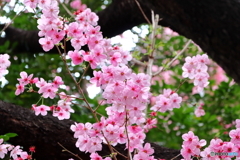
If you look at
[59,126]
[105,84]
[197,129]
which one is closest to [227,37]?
[105,84]

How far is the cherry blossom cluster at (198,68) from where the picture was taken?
138 cm

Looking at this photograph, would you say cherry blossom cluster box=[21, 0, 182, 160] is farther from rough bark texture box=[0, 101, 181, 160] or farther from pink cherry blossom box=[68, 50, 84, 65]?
rough bark texture box=[0, 101, 181, 160]

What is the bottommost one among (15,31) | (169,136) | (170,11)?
(170,11)

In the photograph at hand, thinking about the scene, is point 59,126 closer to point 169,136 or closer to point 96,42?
point 96,42

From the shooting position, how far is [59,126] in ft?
5.47

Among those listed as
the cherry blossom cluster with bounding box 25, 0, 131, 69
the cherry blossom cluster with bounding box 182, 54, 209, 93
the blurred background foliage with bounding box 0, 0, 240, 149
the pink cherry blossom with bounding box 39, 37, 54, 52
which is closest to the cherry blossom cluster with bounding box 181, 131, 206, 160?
the cherry blossom cluster with bounding box 182, 54, 209, 93

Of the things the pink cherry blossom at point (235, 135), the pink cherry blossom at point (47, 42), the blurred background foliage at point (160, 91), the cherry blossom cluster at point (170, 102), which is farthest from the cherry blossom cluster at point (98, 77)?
the blurred background foliage at point (160, 91)

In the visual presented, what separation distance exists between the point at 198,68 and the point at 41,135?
731mm

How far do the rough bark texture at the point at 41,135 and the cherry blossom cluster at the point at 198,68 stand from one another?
0.41 meters

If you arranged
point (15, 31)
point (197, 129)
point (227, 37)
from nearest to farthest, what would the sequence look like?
point (227, 37) → point (197, 129) → point (15, 31)

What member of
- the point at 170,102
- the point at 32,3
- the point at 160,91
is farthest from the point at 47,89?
the point at 160,91

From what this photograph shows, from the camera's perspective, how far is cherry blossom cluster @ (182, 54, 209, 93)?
1.38 meters

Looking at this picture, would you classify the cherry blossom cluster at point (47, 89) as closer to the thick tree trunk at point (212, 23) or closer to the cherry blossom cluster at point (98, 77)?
the cherry blossom cluster at point (98, 77)

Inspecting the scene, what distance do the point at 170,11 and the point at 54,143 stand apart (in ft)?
2.64
